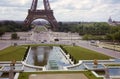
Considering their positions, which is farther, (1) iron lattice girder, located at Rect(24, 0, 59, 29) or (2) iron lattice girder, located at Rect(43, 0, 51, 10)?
(1) iron lattice girder, located at Rect(24, 0, 59, 29)

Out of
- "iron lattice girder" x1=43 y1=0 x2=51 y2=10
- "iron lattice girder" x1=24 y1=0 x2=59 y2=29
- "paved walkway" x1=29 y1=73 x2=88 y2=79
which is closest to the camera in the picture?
"paved walkway" x1=29 y1=73 x2=88 y2=79

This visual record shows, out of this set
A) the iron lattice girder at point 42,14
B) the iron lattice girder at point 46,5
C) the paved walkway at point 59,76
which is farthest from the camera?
the iron lattice girder at point 42,14

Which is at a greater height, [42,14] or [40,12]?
[40,12]

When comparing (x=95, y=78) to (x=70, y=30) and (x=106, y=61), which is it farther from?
(x=70, y=30)

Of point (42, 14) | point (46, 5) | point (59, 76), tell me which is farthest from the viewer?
point (42, 14)

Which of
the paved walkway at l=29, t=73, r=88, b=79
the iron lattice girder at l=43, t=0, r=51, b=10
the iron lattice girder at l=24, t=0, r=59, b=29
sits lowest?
the paved walkway at l=29, t=73, r=88, b=79

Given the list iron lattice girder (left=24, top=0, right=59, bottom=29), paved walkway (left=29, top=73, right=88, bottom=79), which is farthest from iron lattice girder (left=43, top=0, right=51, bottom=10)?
paved walkway (left=29, top=73, right=88, bottom=79)

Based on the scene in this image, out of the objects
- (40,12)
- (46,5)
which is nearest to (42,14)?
(40,12)

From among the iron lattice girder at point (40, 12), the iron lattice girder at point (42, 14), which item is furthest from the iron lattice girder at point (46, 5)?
the iron lattice girder at point (40, 12)

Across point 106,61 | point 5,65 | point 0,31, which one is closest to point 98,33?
point 0,31

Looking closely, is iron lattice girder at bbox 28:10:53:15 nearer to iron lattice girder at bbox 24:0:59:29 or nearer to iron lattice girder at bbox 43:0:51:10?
iron lattice girder at bbox 24:0:59:29

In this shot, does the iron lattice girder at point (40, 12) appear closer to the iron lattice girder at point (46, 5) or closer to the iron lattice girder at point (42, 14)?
the iron lattice girder at point (42, 14)

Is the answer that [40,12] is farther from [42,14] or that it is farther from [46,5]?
[46,5]
